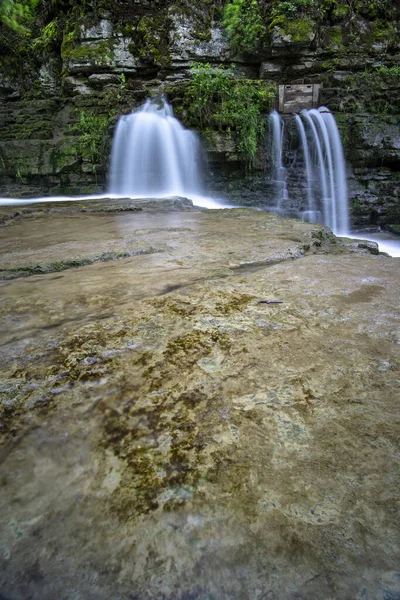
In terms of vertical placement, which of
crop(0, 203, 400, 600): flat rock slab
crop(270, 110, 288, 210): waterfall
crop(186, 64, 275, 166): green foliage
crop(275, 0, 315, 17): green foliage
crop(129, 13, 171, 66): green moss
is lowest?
crop(0, 203, 400, 600): flat rock slab

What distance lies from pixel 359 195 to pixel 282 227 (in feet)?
20.8

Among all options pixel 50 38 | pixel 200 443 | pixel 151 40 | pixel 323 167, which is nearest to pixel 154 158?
pixel 323 167

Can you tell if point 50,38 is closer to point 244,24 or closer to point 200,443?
point 244,24

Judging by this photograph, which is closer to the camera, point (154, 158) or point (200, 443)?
point (200, 443)

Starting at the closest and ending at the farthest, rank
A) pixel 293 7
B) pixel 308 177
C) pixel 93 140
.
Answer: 1. pixel 93 140
2. pixel 308 177
3. pixel 293 7

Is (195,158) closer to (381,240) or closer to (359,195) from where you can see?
(359,195)

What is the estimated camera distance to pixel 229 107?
25.6ft

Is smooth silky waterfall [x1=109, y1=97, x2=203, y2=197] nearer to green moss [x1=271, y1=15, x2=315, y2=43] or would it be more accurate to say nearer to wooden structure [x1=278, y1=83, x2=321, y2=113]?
wooden structure [x1=278, y1=83, x2=321, y2=113]

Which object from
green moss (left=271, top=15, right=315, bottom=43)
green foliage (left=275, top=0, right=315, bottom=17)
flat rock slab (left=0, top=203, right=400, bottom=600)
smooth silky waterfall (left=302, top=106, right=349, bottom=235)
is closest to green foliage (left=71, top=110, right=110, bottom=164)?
smooth silky waterfall (left=302, top=106, right=349, bottom=235)

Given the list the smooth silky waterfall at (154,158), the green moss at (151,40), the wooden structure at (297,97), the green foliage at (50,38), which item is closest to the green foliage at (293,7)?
the wooden structure at (297,97)

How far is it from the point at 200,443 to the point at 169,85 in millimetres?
9930

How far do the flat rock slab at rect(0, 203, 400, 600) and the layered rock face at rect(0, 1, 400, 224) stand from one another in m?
7.34

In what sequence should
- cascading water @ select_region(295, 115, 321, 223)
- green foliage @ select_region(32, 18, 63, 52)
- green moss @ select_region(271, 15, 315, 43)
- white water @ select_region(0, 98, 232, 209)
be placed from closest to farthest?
white water @ select_region(0, 98, 232, 209)
cascading water @ select_region(295, 115, 321, 223)
green moss @ select_region(271, 15, 315, 43)
green foliage @ select_region(32, 18, 63, 52)

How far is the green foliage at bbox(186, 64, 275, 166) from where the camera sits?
7.73 metres
